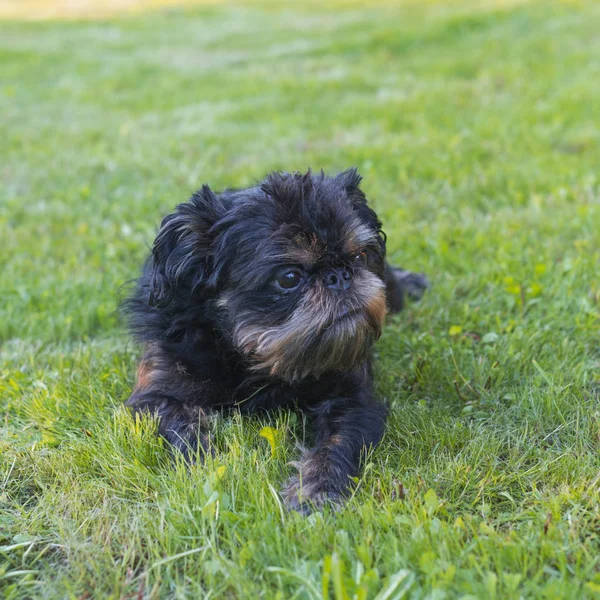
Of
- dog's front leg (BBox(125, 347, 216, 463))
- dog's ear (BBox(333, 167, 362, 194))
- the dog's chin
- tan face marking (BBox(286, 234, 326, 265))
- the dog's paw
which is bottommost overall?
the dog's paw

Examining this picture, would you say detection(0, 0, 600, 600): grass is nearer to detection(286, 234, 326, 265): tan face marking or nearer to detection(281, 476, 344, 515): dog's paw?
detection(281, 476, 344, 515): dog's paw

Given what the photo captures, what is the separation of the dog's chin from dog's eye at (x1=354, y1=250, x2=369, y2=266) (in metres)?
0.34

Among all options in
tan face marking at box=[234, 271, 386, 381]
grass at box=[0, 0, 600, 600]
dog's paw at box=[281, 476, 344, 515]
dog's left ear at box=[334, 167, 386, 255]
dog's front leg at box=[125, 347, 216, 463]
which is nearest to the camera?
grass at box=[0, 0, 600, 600]

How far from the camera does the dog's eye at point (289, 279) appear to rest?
328cm

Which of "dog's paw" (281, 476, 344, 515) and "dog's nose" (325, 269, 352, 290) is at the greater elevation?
"dog's nose" (325, 269, 352, 290)

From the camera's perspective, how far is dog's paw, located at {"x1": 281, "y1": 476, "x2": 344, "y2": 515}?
9.21 ft

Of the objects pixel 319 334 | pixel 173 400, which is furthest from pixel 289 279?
pixel 173 400

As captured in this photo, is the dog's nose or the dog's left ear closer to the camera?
the dog's nose

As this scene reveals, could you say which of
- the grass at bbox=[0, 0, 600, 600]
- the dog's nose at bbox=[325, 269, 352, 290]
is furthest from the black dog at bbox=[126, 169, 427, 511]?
the grass at bbox=[0, 0, 600, 600]

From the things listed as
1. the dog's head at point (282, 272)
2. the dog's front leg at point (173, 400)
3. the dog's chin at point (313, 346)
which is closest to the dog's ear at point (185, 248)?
the dog's head at point (282, 272)

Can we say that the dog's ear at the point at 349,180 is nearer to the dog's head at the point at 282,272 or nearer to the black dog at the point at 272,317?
the black dog at the point at 272,317

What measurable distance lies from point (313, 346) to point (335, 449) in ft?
1.63

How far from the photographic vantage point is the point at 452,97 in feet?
31.4

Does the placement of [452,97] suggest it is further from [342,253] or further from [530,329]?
[342,253]
